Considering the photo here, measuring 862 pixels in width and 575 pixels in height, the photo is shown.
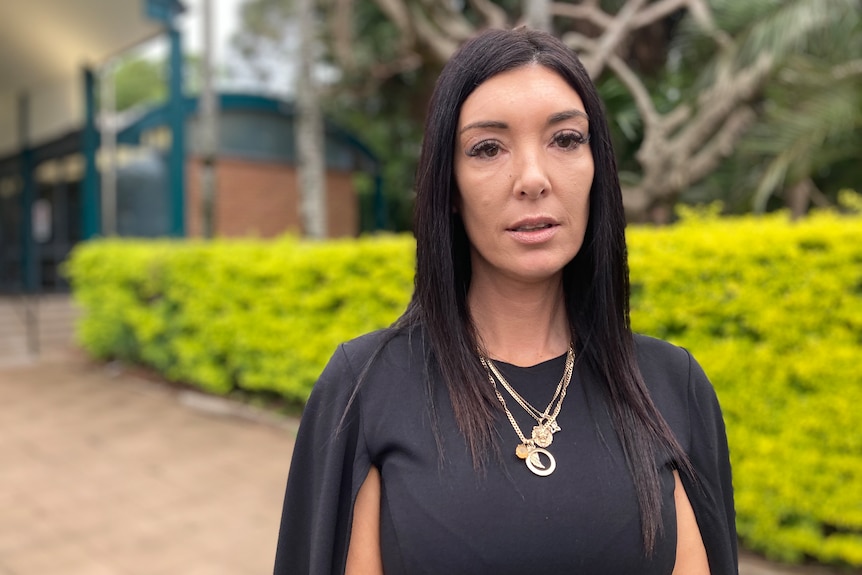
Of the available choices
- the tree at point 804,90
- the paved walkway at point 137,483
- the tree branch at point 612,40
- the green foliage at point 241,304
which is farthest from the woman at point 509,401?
the tree branch at point 612,40

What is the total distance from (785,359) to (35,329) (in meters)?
10.8

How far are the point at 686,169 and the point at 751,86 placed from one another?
1.02 meters

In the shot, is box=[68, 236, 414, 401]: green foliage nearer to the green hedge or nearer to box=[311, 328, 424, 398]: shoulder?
the green hedge

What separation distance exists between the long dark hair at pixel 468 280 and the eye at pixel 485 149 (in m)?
0.04

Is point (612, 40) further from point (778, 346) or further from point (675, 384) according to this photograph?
point (675, 384)

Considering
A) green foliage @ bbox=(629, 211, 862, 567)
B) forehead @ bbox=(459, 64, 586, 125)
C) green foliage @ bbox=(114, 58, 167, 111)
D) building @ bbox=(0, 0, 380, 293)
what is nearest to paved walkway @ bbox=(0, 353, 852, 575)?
green foliage @ bbox=(629, 211, 862, 567)

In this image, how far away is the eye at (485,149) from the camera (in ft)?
4.23

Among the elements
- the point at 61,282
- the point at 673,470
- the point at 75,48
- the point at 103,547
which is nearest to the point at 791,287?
the point at 673,470

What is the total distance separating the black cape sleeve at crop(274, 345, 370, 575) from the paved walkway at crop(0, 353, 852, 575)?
2607 mm

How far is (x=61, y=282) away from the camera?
15.3 m

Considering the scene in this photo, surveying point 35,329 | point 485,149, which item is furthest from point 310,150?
point 485,149

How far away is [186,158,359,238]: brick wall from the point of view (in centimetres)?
1395

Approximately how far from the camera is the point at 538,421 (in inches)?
51.2

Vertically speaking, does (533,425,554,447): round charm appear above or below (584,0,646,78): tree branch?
below
